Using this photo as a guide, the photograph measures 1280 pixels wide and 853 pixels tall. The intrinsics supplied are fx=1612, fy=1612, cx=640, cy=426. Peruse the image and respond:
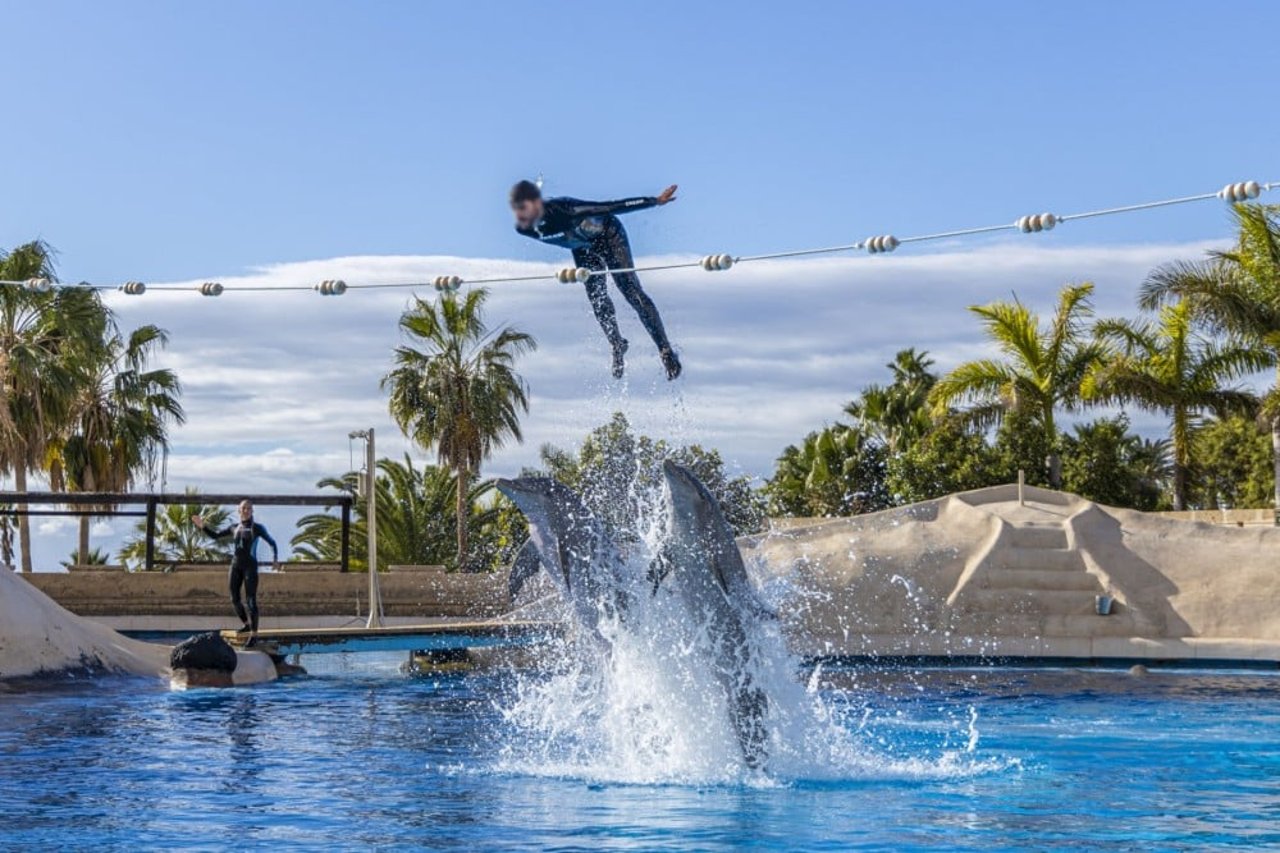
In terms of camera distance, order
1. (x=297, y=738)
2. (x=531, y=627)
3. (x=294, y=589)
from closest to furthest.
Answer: (x=297, y=738) → (x=531, y=627) → (x=294, y=589)

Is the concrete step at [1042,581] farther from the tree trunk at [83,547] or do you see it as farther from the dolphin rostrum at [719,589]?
the tree trunk at [83,547]

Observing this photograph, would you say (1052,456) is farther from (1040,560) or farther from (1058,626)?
(1058,626)

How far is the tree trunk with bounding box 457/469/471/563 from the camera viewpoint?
28.8 meters

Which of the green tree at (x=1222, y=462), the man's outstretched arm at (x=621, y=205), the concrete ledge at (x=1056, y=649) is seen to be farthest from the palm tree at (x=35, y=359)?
the green tree at (x=1222, y=462)

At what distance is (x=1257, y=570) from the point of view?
19672mm

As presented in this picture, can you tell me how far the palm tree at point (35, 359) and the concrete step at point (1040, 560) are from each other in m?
15.4

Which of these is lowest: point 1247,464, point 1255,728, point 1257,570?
point 1255,728

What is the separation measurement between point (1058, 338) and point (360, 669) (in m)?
14.5

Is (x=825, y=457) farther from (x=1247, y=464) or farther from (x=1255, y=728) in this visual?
(x=1255, y=728)

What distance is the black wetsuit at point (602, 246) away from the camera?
9.16 m

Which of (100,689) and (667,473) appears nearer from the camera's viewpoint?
(667,473)

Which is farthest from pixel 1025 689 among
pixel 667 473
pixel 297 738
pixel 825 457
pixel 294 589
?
pixel 825 457

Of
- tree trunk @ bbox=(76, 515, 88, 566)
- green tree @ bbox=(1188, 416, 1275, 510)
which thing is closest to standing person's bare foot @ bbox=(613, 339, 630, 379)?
tree trunk @ bbox=(76, 515, 88, 566)

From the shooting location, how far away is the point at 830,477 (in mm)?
35875
